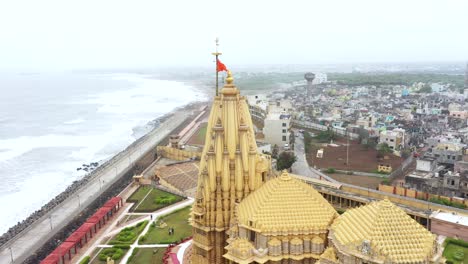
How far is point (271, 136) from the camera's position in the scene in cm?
8356

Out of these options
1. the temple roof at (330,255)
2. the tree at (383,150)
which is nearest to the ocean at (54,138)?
the temple roof at (330,255)

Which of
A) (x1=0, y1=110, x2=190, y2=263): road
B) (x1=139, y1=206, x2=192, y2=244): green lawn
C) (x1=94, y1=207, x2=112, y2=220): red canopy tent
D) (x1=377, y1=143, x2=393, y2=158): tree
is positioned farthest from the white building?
(x1=94, y1=207, x2=112, y2=220): red canopy tent

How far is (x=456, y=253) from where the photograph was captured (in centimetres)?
3309

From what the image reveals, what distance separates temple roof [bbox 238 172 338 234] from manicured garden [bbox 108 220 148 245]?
59.8 feet

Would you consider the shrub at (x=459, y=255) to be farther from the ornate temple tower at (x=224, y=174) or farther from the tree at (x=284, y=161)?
the tree at (x=284, y=161)

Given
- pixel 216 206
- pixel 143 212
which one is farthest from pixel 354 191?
pixel 216 206

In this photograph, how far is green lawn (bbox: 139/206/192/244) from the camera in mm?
38250

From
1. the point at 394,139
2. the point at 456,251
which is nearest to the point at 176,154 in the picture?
the point at 394,139

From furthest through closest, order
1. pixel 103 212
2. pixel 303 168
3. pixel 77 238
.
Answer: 1. pixel 303 168
2. pixel 103 212
3. pixel 77 238

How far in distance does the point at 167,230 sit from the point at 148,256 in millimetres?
5365

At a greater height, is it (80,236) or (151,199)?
(80,236)

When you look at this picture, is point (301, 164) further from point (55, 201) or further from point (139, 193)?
point (55, 201)

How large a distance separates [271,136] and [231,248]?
2401 inches

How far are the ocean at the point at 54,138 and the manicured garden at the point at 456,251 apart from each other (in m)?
46.4
